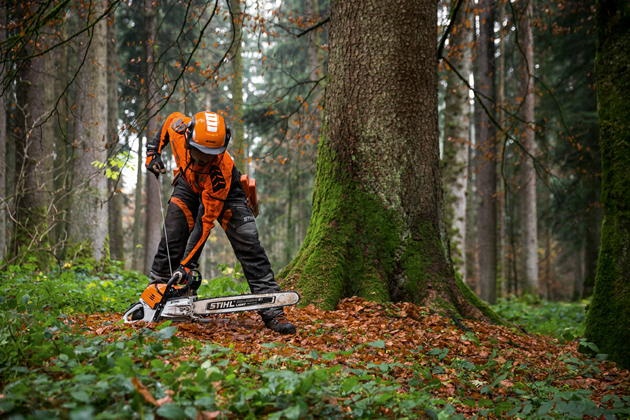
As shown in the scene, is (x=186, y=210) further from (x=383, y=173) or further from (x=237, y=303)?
(x=383, y=173)

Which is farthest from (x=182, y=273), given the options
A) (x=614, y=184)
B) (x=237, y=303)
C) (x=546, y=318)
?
(x=546, y=318)

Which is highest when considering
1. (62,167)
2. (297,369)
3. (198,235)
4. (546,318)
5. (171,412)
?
(62,167)

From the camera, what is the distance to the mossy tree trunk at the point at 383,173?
16.2ft

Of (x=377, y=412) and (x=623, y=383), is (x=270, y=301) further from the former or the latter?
(x=623, y=383)

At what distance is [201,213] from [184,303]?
33.9 inches

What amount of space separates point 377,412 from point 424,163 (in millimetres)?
3443

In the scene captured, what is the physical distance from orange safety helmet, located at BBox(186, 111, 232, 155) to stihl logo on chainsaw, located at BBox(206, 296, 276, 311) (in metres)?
1.36

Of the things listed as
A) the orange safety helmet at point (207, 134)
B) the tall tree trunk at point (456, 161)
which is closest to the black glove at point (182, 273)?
the orange safety helmet at point (207, 134)

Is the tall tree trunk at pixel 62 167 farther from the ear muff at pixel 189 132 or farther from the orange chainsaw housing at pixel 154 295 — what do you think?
the ear muff at pixel 189 132

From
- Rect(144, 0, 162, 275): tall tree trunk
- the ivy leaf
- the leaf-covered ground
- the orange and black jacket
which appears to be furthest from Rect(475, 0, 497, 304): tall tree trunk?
Rect(144, 0, 162, 275): tall tree trunk

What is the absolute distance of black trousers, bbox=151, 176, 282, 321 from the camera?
4016mm

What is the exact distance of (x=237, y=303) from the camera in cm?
386

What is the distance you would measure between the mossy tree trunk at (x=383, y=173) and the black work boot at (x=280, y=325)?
0.91 meters

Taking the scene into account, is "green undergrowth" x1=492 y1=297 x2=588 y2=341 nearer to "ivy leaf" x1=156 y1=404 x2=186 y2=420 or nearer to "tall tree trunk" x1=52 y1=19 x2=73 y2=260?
"ivy leaf" x1=156 y1=404 x2=186 y2=420
